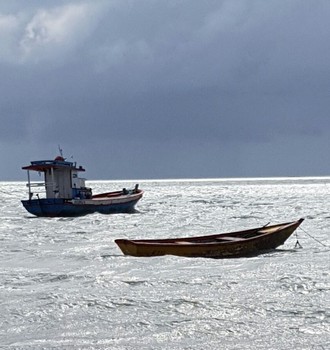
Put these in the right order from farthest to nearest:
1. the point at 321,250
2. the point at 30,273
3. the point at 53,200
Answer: the point at 53,200 → the point at 321,250 → the point at 30,273

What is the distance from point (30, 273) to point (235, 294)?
7.48 meters

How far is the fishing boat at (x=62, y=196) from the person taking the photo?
46750 millimetres

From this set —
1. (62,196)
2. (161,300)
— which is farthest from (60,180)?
(161,300)

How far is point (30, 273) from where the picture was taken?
67.2ft

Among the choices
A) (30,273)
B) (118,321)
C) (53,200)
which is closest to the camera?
(118,321)

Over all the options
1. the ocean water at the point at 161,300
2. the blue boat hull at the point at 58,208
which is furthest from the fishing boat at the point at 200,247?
the blue boat hull at the point at 58,208

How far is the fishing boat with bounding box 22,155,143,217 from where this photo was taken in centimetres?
4675

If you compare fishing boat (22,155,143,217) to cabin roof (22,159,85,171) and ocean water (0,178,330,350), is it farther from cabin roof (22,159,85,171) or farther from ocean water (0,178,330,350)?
ocean water (0,178,330,350)

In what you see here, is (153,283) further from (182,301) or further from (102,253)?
(102,253)

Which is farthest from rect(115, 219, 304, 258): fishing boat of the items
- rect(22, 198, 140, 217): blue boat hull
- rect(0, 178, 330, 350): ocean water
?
rect(22, 198, 140, 217): blue boat hull

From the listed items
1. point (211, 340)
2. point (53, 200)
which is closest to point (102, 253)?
point (211, 340)

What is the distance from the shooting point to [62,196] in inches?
1903

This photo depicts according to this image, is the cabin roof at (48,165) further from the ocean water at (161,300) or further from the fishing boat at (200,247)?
the fishing boat at (200,247)

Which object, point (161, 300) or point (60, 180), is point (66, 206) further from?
point (161, 300)
